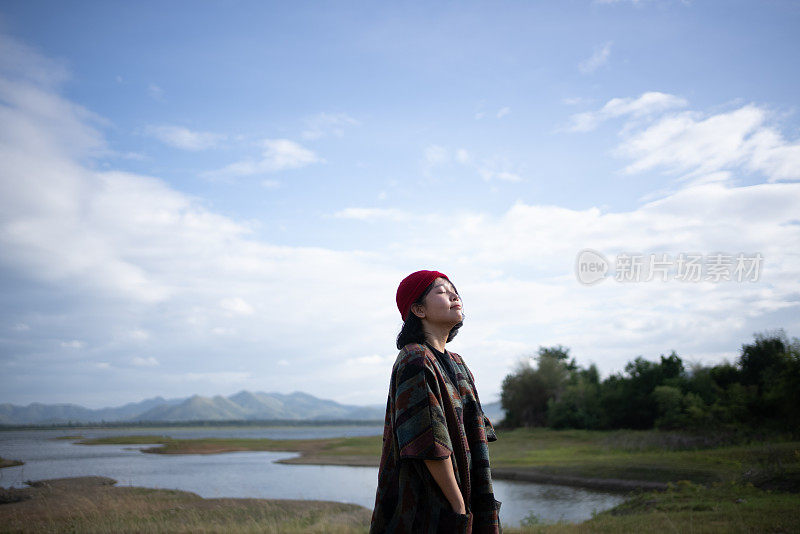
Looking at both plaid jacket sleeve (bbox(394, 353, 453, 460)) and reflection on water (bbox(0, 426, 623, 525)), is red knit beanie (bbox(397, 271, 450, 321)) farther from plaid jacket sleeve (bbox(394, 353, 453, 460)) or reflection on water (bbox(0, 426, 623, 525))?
reflection on water (bbox(0, 426, 623, 525))

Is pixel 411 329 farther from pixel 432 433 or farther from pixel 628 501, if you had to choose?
pixel 628 501

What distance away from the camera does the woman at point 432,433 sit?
2.05m

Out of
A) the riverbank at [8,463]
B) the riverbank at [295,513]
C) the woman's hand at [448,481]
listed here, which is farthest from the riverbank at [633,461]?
the riverbank at [8,463]

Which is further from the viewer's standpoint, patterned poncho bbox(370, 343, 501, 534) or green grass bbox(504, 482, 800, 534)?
green grass bbox(504, 482, 800, 534)

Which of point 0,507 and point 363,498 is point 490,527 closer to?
point 0,507

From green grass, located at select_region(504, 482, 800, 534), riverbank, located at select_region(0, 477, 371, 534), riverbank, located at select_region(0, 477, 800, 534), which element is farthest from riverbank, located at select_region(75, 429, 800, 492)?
riverbank, located at select_region(0, 477, 371, 534)

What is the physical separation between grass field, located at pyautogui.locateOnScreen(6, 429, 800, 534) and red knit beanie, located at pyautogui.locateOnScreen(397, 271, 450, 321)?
6.88 m

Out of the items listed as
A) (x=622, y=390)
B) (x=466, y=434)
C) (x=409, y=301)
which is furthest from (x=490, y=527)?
(x=622, y=390)

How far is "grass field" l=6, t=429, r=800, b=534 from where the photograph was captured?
841 centimetres

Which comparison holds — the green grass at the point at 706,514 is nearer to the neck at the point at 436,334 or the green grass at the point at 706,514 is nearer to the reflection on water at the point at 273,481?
the reflection on water at the point at 273,481

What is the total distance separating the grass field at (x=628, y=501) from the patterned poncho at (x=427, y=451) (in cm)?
661

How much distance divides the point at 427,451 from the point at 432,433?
68 mm

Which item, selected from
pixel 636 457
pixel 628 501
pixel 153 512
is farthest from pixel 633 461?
pixel 153 512

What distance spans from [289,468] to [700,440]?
2018cm
